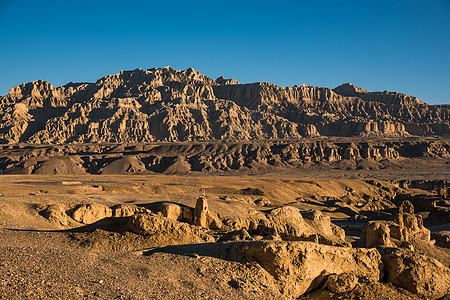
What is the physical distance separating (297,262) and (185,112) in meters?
147

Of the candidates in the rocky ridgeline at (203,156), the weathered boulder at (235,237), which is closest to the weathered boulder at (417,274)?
the weathered boulder at (235,237)

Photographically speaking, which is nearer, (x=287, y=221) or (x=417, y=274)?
(x=417, y=274)

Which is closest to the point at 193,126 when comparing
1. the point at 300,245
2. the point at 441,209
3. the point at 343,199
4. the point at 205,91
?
the point at 205,91

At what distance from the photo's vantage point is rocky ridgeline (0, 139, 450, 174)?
318ft

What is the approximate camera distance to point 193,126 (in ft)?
492

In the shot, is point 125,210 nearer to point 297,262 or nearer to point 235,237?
point 235,237

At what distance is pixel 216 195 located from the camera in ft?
137

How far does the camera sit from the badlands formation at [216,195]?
11492 millimetres

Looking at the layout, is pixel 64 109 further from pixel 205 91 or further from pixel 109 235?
pixel 109 235

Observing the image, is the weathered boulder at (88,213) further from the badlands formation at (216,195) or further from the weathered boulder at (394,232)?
the weathered boulder at (394,232)

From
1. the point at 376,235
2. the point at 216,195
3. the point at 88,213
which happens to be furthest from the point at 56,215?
the point at 216,195

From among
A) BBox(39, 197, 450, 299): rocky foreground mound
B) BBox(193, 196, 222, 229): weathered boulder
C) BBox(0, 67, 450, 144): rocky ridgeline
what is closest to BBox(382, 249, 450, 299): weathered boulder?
BBox(39, 197, 450, 299): rocky foreground mound

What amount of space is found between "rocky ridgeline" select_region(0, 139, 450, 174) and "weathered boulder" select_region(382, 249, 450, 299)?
272ft

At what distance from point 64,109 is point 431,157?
123402mm
